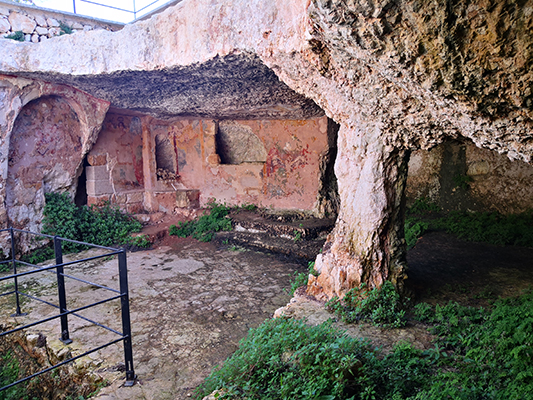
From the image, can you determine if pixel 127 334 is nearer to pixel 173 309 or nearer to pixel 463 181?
→ pixel 173 309

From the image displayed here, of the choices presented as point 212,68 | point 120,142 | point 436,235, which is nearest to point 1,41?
point 120,142

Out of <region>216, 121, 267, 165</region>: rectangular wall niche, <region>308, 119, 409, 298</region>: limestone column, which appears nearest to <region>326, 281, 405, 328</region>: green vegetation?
<region>308, 119, 409, 298</region>: limestone column

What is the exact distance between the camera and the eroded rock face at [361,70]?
2.27 m

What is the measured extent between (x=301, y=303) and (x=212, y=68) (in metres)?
3.36

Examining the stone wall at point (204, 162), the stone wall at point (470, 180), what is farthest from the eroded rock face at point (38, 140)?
the stone wall at point (470, 180)

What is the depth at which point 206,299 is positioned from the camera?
17.2 feet

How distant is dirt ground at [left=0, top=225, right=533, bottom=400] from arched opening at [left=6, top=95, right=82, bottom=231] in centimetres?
180

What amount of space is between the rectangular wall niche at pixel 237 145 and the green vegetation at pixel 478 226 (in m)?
4.00

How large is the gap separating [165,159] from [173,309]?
20.5ft

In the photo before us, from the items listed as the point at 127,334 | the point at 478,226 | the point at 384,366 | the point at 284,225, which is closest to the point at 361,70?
the point at 384,366

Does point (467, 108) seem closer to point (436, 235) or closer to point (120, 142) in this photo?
→ point (436, 235)

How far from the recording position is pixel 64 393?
371cm

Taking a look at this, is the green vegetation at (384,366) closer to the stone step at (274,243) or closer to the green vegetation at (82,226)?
the stone step at (274,243)

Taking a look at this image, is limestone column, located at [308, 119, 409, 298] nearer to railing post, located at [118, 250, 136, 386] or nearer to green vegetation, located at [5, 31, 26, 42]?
railing post, located at [118, 250, 136, 386]
